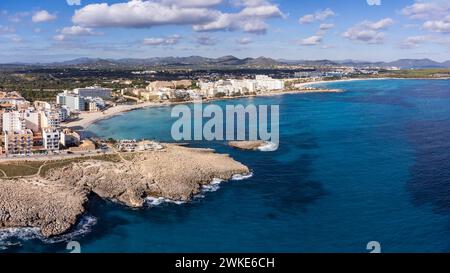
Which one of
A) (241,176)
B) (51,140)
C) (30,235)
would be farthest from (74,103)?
(30,235)

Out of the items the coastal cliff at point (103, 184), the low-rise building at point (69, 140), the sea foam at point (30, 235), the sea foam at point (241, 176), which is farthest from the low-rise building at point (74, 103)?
the sea foam at point (30, 235)

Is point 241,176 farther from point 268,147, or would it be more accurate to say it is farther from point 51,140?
point 51,140

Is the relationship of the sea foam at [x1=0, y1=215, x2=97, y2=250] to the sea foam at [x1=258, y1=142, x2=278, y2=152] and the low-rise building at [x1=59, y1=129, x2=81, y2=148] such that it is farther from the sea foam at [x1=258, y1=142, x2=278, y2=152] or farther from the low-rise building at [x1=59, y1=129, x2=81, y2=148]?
the sea foam at [x1=258, y1=142, x2=278, y2=152]

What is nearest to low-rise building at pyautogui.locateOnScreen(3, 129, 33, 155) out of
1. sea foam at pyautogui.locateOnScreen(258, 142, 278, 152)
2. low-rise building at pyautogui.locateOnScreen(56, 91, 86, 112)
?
sea foam at pyautogui.locateOnScreen(258, 142, 278, 152)

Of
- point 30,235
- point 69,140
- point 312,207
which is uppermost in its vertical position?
point 69,140

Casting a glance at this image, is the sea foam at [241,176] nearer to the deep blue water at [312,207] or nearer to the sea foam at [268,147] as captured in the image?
the deep blue water at [312,207]

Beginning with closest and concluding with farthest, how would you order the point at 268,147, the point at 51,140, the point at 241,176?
the point at 241,176, the point at 51,140, the point at 268,147

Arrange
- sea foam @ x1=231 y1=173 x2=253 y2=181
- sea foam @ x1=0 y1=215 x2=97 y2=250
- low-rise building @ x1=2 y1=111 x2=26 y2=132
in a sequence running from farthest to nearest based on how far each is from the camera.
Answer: low-rise building @ x1=2 y1=111 x2=26 y2=132, sea foam @ x1=231 y1=173 x2=253 y2=181, sea foam @ x1=0 y1=215 x2=97 y2=250
